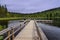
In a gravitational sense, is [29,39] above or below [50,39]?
above

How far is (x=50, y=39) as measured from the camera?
1547 cm

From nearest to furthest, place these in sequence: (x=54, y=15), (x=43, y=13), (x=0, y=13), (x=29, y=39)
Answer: (x=29, y=39) → (x=0, y=13) → (x=54, y=15) → (x=43, y=13)

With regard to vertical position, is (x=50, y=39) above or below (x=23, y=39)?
below

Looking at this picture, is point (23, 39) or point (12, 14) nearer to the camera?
point (23, 39)

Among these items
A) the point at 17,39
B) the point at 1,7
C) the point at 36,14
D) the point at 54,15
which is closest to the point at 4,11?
the point at 1,7

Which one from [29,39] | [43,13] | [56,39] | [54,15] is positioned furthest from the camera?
[43,13]

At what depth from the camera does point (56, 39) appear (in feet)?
50.3

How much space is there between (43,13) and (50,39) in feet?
339

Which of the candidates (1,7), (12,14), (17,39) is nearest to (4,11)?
(1,7)

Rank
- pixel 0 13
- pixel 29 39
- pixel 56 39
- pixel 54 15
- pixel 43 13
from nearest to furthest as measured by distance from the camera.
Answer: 1. pixel 29 39
2. pixel 56 39
3. pixel 0 13
4. pixel 54 15
5. pixel 43 13

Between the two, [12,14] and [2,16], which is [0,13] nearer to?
[2,16]

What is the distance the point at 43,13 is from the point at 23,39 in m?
110

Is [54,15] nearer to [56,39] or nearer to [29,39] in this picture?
[56,39]

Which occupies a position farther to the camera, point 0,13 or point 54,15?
point 54,15
